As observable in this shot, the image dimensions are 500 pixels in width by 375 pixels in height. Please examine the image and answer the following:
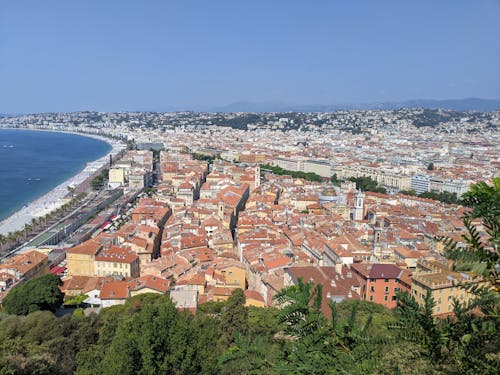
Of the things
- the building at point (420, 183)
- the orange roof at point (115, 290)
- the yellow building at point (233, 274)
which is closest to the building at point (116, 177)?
the orange roof at point (115, 290)

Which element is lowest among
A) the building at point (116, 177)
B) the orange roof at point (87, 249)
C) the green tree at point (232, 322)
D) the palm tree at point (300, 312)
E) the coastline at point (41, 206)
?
the coastline at point (41, 206)

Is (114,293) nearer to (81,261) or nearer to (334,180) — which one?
(81,261)

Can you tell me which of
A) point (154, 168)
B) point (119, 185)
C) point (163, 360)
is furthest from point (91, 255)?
point (154, 168)

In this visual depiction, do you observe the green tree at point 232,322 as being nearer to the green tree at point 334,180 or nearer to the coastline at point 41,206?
the coastline at point 41,206

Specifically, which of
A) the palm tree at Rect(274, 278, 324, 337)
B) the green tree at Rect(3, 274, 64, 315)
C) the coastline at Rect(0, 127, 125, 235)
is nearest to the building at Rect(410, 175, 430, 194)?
the coastline at Rect(0, 127, 125, 235)

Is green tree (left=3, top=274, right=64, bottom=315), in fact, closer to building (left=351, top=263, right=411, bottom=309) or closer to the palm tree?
building (left=351, top=263, right=411, bottom=309)

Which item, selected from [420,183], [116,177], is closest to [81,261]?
[116,177]

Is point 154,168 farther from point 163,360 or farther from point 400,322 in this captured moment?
point 400,322
